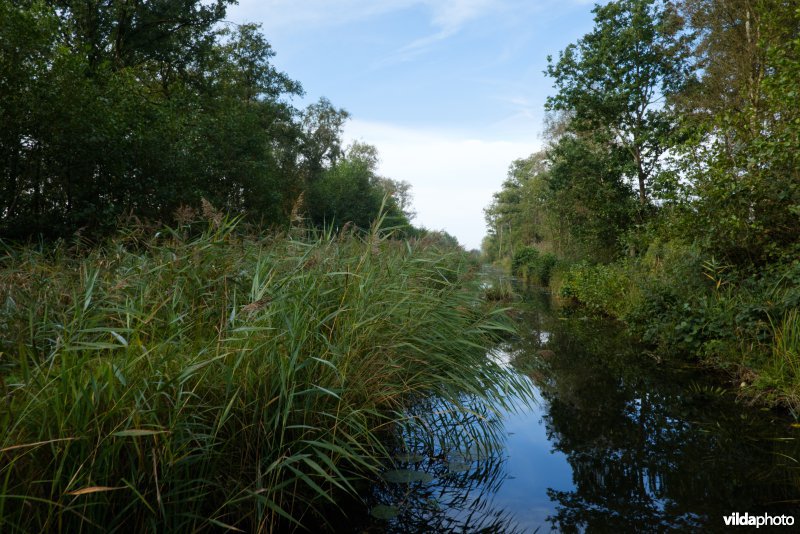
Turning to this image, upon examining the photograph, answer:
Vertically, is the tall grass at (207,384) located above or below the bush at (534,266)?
→ below

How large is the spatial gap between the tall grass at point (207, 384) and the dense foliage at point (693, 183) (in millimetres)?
4210

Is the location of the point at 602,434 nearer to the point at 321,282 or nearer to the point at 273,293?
the point at 321,282

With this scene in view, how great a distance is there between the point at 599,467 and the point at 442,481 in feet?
4.34

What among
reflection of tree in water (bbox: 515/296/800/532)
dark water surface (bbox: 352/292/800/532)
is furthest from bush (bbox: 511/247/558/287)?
dark water surface (bbox: 352/292/800/532)

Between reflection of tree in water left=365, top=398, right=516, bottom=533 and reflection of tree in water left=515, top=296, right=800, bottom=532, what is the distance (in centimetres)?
48

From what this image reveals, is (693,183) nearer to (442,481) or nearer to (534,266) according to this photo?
(442,481)

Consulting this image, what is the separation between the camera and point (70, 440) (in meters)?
1.88

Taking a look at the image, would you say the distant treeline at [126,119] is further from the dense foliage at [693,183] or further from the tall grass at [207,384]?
the dense foliage at [693,183]

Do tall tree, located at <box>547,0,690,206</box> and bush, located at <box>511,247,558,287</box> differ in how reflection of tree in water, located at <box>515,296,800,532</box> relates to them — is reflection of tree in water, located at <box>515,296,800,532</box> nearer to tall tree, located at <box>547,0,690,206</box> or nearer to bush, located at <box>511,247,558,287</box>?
tall tree, located at <box>547,0,690,206</box>

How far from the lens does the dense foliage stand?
6.09 m

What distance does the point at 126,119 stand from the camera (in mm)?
11094

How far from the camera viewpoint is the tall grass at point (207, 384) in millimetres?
1929

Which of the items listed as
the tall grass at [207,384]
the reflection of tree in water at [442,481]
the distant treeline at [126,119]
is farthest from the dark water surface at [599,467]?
the distant treeline at [126,119]

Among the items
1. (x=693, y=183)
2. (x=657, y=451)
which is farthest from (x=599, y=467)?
(x=693, y=183)
